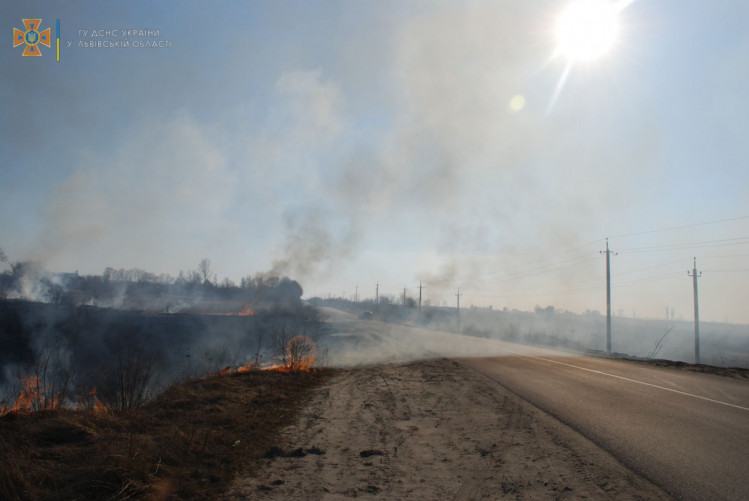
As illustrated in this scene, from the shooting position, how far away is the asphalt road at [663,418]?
13.9ft

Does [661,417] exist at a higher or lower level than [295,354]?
higher

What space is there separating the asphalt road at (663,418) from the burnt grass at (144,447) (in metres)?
4.49

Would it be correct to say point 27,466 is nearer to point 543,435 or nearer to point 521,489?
point 521,489

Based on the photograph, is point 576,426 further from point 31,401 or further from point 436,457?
point 31,401

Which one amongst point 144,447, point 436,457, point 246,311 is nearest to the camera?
point 144,447

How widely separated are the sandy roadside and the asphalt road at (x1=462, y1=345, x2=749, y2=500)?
1.26ft

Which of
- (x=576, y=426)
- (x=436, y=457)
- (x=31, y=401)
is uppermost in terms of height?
(x=576, y=426)

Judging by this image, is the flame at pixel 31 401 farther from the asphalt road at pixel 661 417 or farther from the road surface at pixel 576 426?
the asphalt road at pixel 661 417

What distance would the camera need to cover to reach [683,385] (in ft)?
33.2

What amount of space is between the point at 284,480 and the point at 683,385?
415 inches

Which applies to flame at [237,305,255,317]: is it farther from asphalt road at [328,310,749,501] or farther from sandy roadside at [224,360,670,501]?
sandy roadside at [224,360,670,501]

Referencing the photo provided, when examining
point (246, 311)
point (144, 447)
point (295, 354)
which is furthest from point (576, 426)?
point (246, 311)

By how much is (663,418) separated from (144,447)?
762 centimetres

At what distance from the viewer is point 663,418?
6602 millimetres
